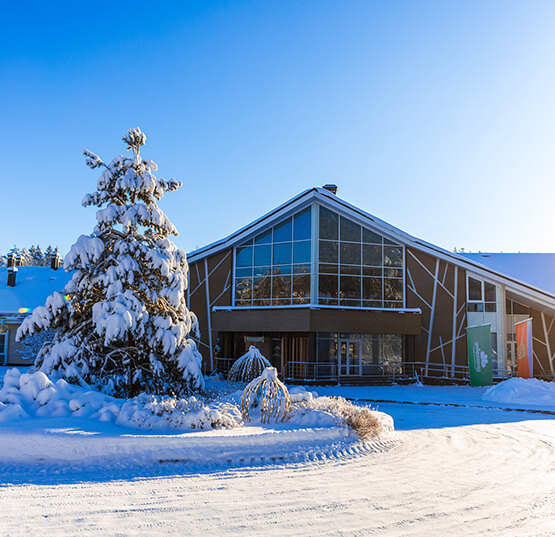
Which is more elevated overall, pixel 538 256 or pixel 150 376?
pixel 538 256

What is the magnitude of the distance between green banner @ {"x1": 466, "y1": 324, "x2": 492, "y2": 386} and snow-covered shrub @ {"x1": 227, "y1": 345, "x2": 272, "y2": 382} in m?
8.83

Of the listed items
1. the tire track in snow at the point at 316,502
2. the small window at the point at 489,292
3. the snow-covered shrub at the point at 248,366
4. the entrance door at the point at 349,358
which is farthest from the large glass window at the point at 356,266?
the tire track in snow at the point at 316,502

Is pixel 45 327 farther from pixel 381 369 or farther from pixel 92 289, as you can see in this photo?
pixel 381 369

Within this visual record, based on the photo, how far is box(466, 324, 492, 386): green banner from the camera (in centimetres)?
2161

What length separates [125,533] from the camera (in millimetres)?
4844

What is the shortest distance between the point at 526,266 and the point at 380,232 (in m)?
12.1

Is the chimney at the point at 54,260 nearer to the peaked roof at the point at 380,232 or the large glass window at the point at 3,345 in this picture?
the large glass window at the point at 3,345

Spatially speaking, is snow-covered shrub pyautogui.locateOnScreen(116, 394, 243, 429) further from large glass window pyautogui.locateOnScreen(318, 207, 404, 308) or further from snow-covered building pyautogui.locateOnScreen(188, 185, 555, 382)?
large glass window pyautogui.locateOnScreen(318, 207, 404, 308)

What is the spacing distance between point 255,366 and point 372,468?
12025 millimetres

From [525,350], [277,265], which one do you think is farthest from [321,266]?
[525,350]

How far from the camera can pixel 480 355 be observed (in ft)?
72.0

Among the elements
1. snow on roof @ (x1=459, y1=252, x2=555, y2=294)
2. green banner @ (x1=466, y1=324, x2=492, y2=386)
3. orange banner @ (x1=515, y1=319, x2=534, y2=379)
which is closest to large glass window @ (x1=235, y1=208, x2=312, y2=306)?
green banner @ (x1=466, y1=324, x2=492, y2=386)

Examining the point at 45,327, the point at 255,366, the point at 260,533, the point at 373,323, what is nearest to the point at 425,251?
Answer: the point at 373,323

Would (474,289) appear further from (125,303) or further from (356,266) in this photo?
(125,303)
